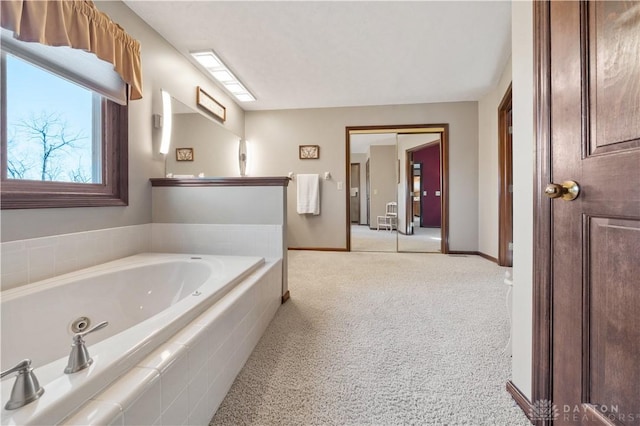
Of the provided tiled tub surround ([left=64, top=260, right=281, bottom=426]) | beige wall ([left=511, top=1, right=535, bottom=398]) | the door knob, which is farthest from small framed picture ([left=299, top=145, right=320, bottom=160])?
the door knob

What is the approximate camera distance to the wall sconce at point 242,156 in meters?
3.78

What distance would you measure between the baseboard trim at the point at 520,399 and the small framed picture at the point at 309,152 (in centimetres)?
339

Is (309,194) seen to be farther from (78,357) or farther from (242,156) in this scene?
(78,357)

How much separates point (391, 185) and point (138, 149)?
15.6 ft

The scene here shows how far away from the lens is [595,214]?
0.66 m

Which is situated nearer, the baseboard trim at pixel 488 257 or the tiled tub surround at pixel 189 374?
the tiled tub surround at pixel 189 374

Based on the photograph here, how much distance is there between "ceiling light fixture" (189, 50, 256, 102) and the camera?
98.7 inches

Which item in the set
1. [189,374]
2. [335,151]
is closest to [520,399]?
[189,374]

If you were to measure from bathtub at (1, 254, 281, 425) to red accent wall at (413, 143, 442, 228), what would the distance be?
5.14 metres

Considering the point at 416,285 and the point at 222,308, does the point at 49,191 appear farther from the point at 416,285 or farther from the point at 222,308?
the point at 416,285

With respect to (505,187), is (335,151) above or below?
above

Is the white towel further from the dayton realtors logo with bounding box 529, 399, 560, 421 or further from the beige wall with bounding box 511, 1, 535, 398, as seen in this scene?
the dayton realtors logo with bounding box 529, 399, 560, 421

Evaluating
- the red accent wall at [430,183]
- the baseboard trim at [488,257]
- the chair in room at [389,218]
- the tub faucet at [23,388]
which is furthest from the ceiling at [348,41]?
the chair in room at [389,218]

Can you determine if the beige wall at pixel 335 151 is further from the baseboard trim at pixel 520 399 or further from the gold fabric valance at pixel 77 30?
the baseboard trim at pixel 520 399
